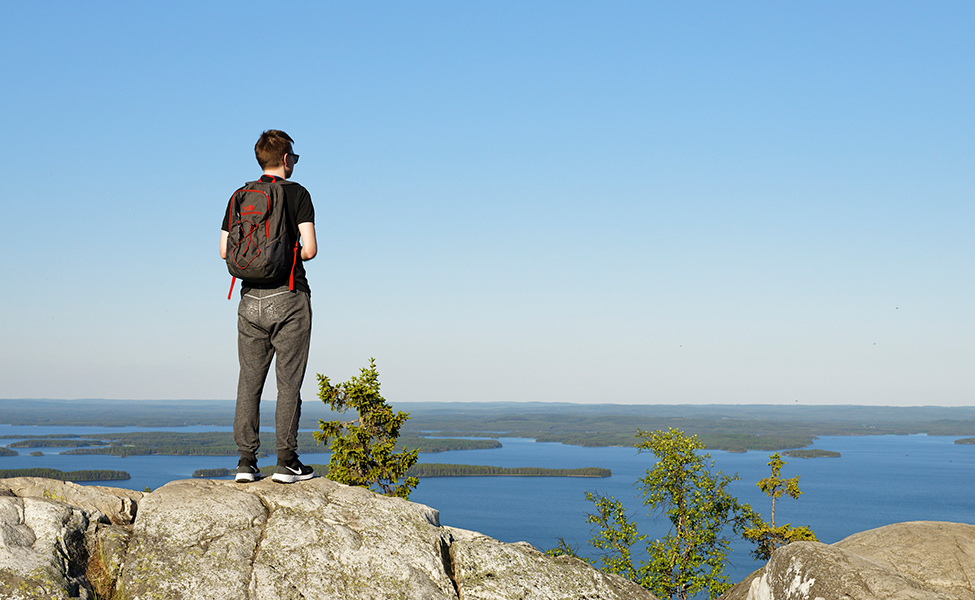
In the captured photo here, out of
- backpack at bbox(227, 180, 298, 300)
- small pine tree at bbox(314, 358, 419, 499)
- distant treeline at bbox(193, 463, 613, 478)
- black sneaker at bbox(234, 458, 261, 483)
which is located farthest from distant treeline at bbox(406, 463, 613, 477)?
backpack at bbox(227, 180, 298, 300)

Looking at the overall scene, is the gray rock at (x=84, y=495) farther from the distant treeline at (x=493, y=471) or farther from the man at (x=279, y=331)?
the distant treeline at (x=493, y=471)

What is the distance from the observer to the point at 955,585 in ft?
27.3

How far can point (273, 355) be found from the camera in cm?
826

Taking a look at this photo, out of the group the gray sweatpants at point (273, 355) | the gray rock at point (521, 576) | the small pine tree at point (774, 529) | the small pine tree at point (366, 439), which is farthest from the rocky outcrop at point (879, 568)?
the small pine tree at point (774, 529)

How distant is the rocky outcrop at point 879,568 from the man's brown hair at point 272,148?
783 cm

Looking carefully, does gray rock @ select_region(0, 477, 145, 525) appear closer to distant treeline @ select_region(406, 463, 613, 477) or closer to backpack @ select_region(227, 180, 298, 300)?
backpack @ select_region(227, 180, 298, 300)

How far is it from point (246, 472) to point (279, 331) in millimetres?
1767

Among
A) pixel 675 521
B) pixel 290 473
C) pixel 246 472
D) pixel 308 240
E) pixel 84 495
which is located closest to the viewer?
pixel 84 495

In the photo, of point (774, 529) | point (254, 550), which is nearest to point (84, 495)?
point (254, 550)

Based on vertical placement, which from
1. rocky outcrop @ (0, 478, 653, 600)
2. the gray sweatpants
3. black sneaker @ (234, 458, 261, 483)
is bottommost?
rocky outcrop @ (0, 478, 653, 600)

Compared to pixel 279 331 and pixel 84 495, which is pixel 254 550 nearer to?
pixel 84 495

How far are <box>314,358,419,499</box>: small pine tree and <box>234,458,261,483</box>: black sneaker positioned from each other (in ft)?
40.1

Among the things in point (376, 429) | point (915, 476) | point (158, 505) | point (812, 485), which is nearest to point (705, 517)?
point (376, 429)

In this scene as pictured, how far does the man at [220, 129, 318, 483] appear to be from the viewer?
25.6 feet
